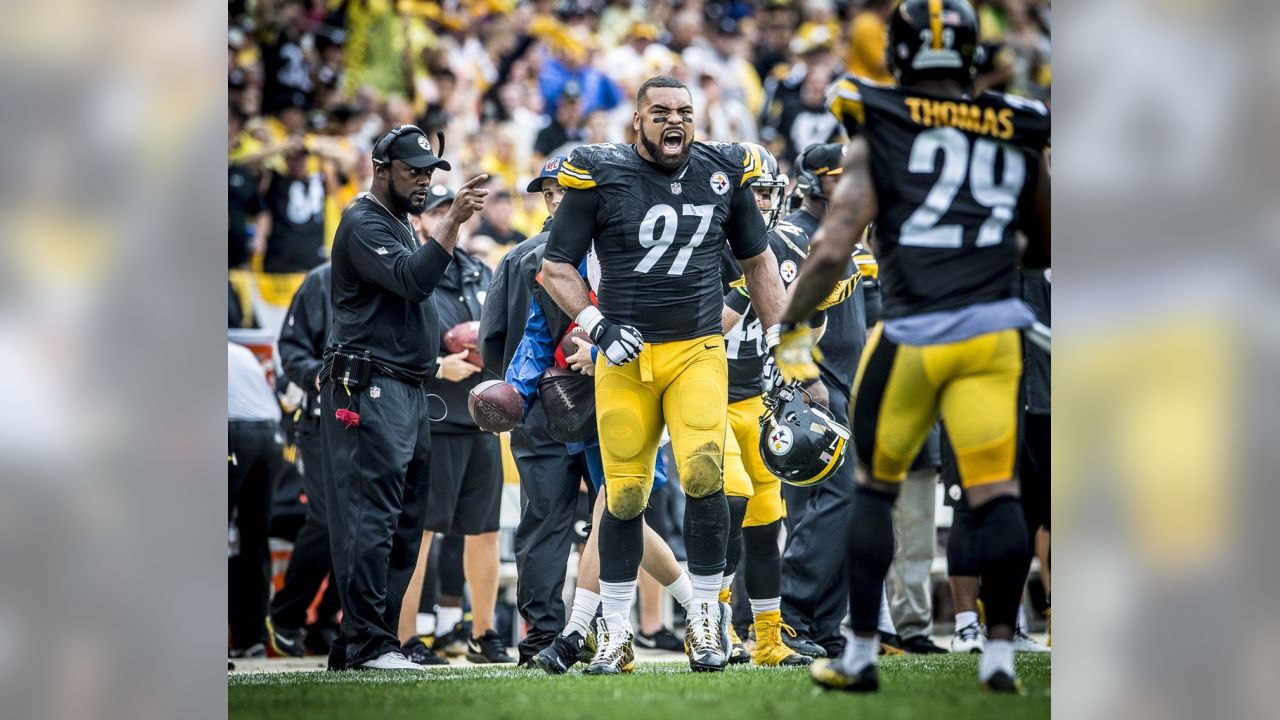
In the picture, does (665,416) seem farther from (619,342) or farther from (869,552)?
(869,552)

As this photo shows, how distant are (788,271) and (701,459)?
1313 mm

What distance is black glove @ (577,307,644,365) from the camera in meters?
5.26

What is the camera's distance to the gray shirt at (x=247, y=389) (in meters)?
7.50

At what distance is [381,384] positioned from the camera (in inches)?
241

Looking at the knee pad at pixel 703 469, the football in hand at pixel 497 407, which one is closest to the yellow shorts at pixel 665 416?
the knee pad at pixel 703 469

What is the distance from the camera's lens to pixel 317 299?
7.36 m

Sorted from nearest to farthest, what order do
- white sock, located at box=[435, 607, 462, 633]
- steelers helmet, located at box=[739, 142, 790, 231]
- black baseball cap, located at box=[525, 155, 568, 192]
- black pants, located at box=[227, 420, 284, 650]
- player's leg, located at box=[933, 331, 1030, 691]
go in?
player's leg, located at box=[933, 331, 1030, 691] → steelers helmet, located at box=[739, 142, 790, 231] → black baseball cap, located at box=[525, 155, 568, 192] → black pants, located at box=[227, 420, 284, 650] → white sock, located at box=[435, 607, 462, 633]

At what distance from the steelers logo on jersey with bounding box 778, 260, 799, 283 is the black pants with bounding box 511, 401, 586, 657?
1.17 m

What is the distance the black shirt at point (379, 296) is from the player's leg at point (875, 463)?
2194 mm

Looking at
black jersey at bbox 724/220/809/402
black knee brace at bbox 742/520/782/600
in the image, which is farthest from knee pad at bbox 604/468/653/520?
black jersey at bbox 724/220/809/402

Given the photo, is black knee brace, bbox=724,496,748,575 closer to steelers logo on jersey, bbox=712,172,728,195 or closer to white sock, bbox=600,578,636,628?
white sock, bbox=600,578,636,628
